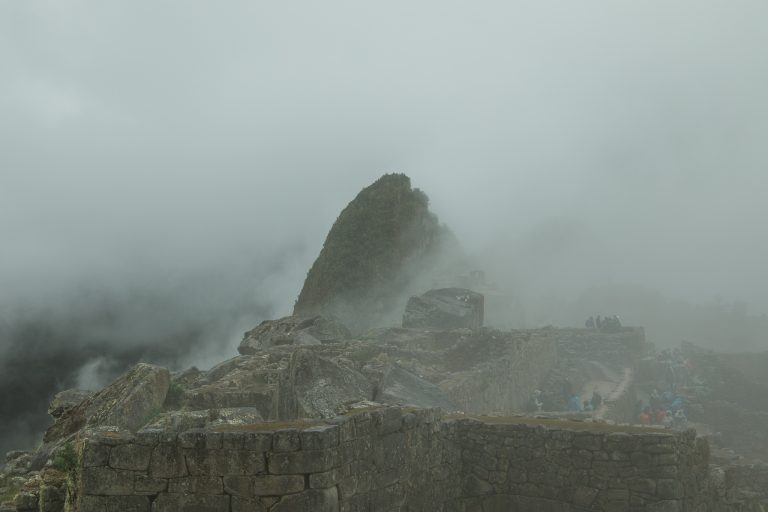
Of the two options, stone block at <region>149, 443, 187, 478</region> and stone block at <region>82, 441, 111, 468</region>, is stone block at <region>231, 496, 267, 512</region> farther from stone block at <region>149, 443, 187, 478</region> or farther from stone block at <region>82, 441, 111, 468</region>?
stone block at <region>82, 441, 111, 468</region>

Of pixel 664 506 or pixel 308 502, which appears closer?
pixel 308 502

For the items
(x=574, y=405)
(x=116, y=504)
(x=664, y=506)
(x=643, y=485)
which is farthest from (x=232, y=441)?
(x=574, y=405)

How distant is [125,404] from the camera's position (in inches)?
402

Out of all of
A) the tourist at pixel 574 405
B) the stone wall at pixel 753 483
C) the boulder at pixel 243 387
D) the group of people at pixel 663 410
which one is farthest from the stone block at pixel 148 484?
the group of people at pixel 663 410

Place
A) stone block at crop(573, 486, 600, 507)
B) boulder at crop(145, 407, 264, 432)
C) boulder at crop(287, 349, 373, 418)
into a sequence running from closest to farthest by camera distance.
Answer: boulder at crop(145, 407, 264, 432) < stone block at crop(573, 486, 600, 507) < boulder at crop(287, 349, 373, 418)

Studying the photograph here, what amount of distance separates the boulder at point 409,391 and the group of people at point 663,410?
10.4 metres

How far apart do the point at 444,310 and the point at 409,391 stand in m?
13.7

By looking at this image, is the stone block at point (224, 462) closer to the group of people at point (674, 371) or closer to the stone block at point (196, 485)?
the stone block at point (196, 485)

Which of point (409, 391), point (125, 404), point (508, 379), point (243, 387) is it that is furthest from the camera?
point (508, 379)

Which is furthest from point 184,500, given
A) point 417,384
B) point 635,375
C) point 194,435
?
point 635,375

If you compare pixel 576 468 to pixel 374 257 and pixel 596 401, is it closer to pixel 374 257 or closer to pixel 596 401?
pixel 596 401

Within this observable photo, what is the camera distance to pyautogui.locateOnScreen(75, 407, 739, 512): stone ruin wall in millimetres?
6566

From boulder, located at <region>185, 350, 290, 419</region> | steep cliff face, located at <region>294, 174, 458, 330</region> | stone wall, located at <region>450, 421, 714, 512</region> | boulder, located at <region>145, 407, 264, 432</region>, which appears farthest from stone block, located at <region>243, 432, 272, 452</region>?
steep cliff face, located at <region>294, 174, 458, 330</region>

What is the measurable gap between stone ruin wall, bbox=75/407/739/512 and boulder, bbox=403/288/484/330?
1698cm
